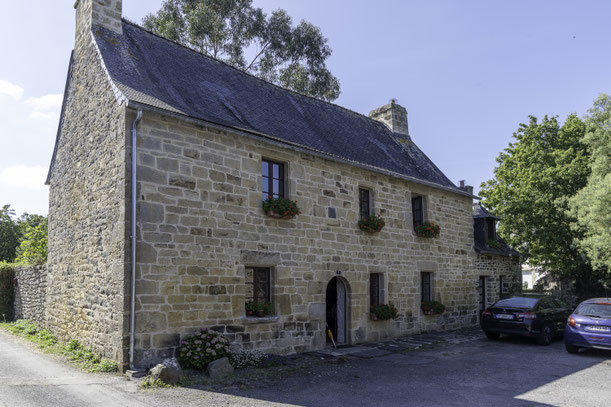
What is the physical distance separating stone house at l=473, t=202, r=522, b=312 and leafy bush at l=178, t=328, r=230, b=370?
11.7m

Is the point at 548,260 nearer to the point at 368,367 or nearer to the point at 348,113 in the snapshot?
the point at 348,113

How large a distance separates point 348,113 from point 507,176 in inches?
503

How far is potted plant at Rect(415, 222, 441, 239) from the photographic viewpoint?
14883 mm

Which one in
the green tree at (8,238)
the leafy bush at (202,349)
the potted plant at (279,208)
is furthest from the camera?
the green tree at (8,238)

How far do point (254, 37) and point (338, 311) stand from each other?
1702 cm

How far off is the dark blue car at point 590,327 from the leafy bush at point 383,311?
4348 mm

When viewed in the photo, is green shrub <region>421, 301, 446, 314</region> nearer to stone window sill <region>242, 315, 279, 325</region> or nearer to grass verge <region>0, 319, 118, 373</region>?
stone window sill <region>242, 315, 279, 325</region>

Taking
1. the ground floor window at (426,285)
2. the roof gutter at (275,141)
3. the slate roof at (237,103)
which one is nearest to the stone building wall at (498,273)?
the ground floor window at (426,285)

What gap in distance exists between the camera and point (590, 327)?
10.9 meters

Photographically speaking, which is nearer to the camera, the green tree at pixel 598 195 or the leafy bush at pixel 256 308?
the leafy bush at pixel 256 308

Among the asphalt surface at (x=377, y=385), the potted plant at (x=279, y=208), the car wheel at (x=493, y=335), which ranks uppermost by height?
the potted plant at (x=279, y=208)

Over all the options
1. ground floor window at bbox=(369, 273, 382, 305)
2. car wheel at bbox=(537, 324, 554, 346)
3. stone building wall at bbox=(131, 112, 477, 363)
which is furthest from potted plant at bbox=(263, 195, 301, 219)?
car wheel at bbox=(537, 324, 554, 346)

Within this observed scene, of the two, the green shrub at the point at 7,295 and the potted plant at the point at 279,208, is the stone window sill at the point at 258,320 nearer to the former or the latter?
the potted plant at the point at 279,208

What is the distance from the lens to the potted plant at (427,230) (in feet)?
48.8
